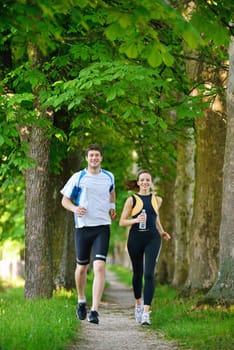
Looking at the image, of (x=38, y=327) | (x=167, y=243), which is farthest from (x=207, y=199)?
(x=167, y=243)

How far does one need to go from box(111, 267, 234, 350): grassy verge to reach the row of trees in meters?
0.45

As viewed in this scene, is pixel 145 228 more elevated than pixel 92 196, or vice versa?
pixel 92 196

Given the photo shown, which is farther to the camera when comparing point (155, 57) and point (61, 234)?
point (61, 234)

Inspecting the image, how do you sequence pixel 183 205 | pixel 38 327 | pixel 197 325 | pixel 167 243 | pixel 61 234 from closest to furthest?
pixel 38 327
pixel 197 325
pixel 61 234
pixel 183 205
pixel 167 243

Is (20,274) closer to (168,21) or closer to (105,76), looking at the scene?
(105,76)

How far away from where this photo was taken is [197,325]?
32.5 feet

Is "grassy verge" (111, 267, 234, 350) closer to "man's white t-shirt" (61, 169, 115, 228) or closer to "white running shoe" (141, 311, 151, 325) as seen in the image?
"white running shoe" (141, 311, 151, 325)

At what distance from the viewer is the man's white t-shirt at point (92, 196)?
32.1 ft

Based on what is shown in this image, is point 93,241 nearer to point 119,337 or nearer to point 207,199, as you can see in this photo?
point 119,337

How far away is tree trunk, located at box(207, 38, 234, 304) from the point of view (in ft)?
36.0

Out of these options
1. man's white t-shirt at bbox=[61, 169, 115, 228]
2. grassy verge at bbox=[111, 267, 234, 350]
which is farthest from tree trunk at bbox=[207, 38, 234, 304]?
man's white t-shirt at bbox=[61, 169, 115, 228]

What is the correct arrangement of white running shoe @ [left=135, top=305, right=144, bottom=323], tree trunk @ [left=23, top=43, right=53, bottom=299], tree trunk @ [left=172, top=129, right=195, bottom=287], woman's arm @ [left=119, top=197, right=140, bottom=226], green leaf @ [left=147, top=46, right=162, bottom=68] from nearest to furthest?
green leaf @ [left=147, top=46, right=162, bottom=68], woman's arm @ [left=119, top=197, right=140, bottom=226], white running shoe @ [left=135, top=305, right=144, bottom=323], tree trunk @ [left=23, top=43, right=53, bottom=299], tree trunk @ [left=172, top=129, right=195, bottom=287]

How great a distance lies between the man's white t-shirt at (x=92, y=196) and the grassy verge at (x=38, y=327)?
1276 mm

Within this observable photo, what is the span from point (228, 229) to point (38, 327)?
12.3ft
